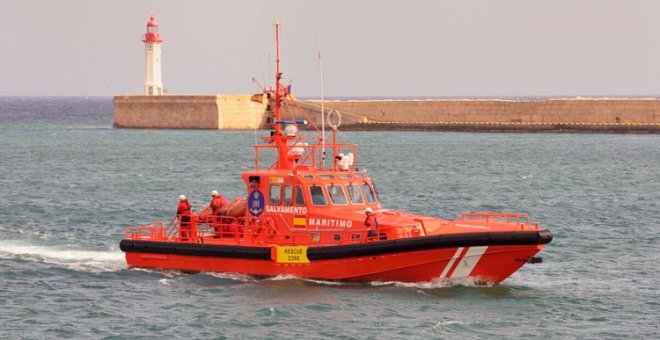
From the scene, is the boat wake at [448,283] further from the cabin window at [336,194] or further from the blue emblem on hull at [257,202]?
the blue emblem on hull at [257,202]

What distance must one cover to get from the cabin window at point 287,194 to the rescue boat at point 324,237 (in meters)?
0.02

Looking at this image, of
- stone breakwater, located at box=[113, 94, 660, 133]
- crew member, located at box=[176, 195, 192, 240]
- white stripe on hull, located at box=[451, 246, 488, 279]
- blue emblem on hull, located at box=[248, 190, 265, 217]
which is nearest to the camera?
white stripe on hull, located at box=[451, 246, 488, 279]

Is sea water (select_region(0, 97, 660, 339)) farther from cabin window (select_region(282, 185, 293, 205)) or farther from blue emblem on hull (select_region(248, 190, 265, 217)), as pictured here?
cabin window (select_region(282, 185, 293, 205))

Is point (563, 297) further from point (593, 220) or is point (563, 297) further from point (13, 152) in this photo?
point (13, 152)

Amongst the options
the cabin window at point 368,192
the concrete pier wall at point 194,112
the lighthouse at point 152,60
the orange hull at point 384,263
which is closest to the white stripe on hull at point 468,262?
the orange hull at point 384,263

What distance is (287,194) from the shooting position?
68.5 ft

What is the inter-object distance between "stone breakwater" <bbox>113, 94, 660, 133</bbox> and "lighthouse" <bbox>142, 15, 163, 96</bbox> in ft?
11.3

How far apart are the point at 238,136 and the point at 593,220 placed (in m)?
43.9

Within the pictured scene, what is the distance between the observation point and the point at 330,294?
64.2ft

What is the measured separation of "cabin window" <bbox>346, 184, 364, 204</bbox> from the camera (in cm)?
2083

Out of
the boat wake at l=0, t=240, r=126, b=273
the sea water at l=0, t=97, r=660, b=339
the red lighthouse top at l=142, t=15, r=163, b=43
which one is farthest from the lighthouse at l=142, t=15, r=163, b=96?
the boat wake at l=0, t=240, r=126, b=273

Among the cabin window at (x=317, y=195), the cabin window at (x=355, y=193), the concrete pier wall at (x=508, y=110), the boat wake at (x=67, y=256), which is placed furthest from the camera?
the concrete pier wall at (x=508, y=110)

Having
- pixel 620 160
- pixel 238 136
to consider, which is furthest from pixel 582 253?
pixel 238 136

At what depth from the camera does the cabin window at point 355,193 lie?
20828 millimetres
